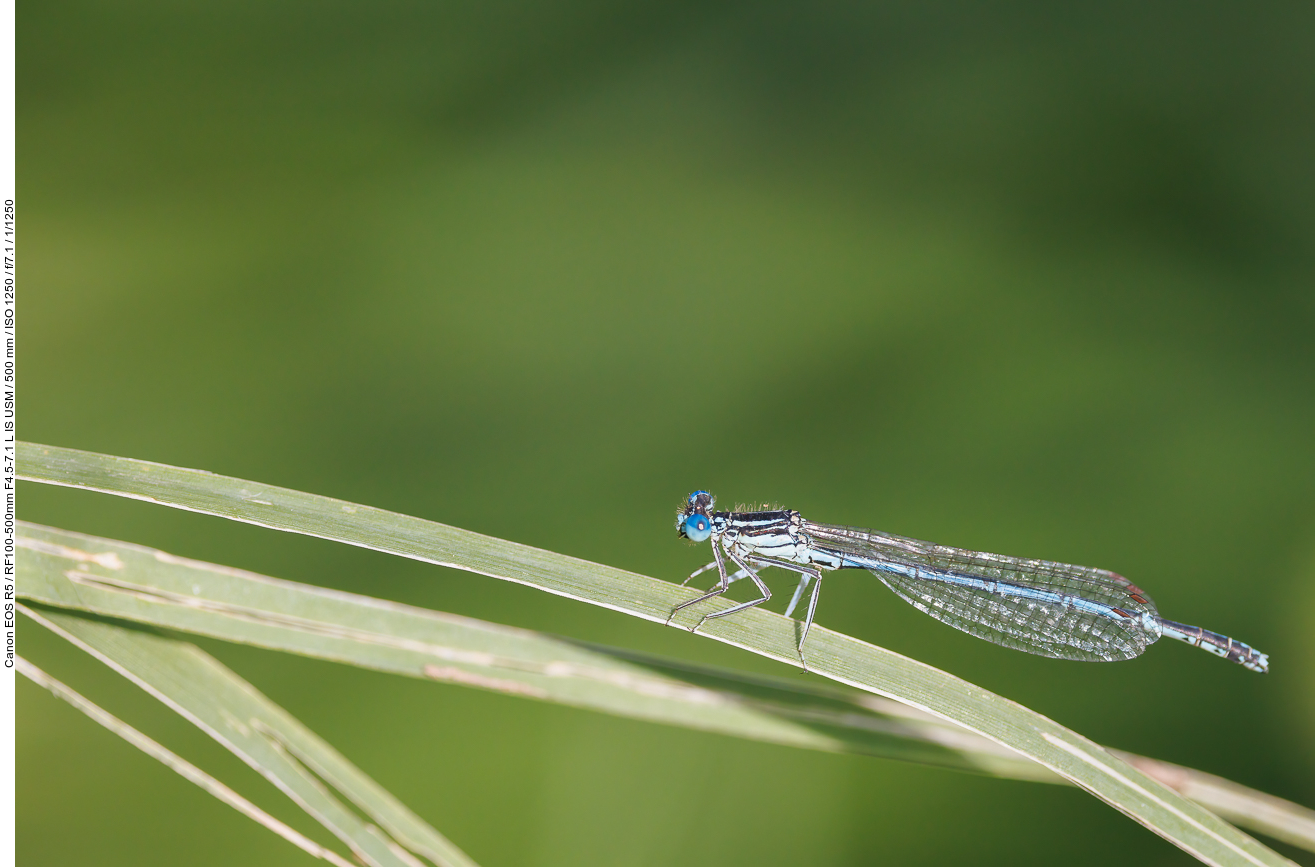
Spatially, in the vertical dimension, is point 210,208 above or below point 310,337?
above

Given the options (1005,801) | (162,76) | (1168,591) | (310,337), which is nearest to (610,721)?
(1005,801)

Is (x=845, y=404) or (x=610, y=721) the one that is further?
(x=845, y=404)

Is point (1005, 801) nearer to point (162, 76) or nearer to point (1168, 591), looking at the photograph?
point (1168, 591)

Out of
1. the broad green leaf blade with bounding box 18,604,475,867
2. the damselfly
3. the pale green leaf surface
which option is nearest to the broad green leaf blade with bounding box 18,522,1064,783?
the pale green leaf surface

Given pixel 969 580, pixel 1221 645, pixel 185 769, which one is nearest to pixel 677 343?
pixel 969 580

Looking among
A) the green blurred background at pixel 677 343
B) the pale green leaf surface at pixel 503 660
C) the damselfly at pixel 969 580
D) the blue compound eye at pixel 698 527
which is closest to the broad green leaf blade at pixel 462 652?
the pale green leaf surface at pixel 503 660

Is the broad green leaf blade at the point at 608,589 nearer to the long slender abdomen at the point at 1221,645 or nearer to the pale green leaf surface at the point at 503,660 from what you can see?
the pale green leaf surface at the point at 503,660

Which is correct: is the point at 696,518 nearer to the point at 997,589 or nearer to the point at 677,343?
the point at 997,589
